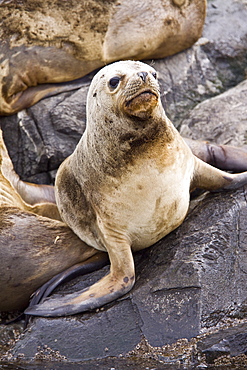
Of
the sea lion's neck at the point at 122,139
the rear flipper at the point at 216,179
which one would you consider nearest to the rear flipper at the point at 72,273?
the sea lion's neck at the point at 122,139

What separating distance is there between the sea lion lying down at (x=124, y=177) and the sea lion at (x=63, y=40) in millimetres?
2072

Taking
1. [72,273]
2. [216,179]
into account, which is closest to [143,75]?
[216,179]

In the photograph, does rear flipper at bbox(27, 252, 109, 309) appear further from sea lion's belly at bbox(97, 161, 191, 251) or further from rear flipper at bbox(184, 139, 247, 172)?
rear flipper at bbox(184, 139, 247, 172)

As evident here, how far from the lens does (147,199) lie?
4.89 m

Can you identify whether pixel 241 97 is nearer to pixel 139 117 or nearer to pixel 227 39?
pixel 227 39

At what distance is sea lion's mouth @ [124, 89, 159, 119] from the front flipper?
1.01 metres

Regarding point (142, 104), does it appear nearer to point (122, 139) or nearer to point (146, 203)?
point (122, 139)

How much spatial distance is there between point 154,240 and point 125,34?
2869 mm

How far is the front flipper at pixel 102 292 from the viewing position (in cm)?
477

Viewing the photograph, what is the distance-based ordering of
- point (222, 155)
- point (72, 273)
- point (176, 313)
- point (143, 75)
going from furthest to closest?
point (222, 155) → point (72, 273) → point (176, 313) → point (143, 75)

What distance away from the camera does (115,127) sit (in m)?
4.77

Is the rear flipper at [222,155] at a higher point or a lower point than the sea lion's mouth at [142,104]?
lower

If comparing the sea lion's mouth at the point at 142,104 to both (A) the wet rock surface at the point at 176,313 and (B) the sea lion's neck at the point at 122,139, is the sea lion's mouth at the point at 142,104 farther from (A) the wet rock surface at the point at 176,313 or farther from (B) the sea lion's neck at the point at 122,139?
(A) the wet rock surface at the point at 176,313

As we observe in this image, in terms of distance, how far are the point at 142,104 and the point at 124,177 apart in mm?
625
